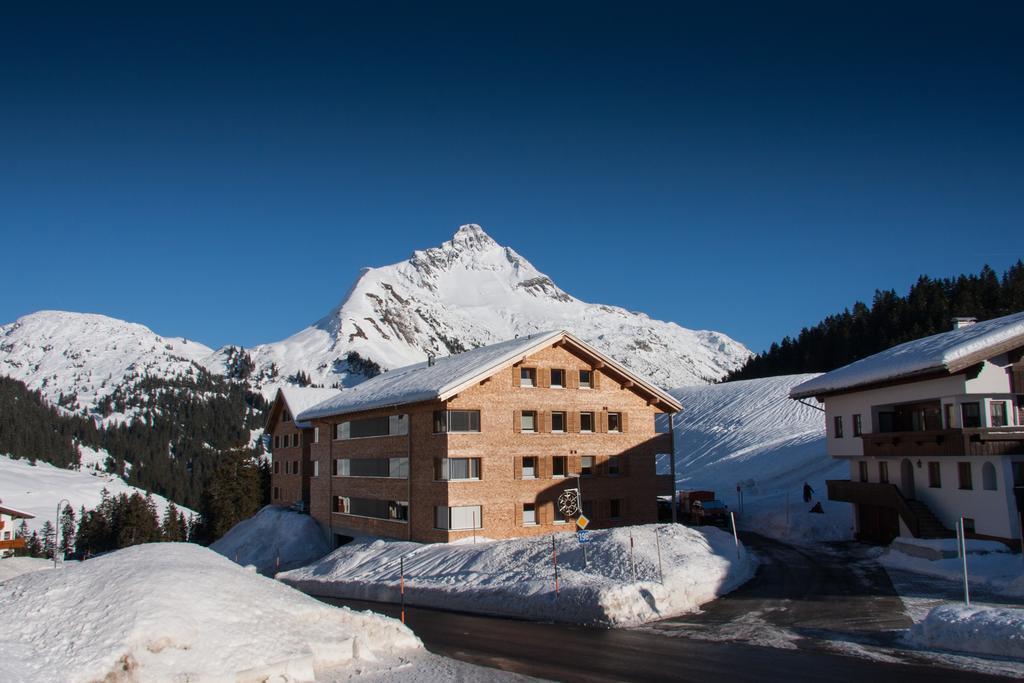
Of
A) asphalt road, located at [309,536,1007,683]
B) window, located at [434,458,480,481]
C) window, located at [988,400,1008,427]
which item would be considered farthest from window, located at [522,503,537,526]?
window, located at [988,400,1008,427]

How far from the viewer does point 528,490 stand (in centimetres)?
4194

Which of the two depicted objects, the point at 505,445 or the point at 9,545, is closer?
the point at 505,445

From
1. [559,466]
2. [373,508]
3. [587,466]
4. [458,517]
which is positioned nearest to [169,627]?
[458,517]

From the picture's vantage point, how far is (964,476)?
33.0m

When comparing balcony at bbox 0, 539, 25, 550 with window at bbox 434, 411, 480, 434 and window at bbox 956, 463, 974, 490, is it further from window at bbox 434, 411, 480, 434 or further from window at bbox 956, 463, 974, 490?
window at bbox 956, 463, 974, 490

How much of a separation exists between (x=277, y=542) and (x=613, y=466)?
2387 centimetres

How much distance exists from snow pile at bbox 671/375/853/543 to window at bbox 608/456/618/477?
9.42 meters

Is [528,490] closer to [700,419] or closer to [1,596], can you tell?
[1,596]

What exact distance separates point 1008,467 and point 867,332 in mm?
109837

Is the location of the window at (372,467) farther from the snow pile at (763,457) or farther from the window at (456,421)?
the snow pile at (763,457)

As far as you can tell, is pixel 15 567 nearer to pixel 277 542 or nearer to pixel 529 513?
pixel 277 542

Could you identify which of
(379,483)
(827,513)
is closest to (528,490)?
(379,483)

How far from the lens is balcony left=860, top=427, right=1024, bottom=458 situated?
30.9m

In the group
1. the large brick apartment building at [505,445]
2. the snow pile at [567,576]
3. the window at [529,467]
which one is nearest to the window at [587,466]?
the large brick apartment building at [505,445]
